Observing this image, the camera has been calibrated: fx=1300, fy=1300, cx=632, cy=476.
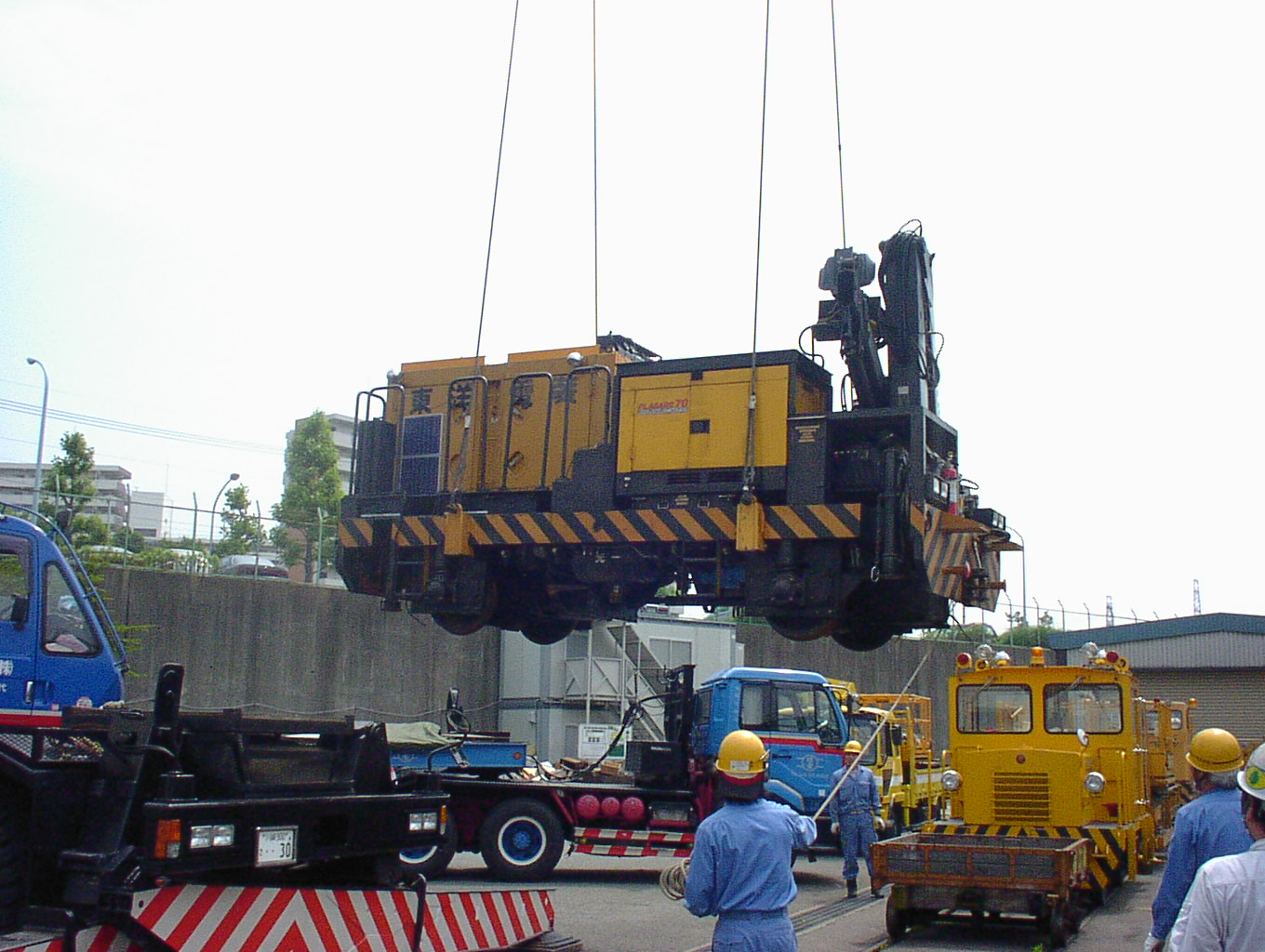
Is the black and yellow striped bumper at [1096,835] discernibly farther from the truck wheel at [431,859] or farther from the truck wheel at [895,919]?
the truck wheel at [431,859]

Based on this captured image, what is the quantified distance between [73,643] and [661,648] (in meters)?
20.6

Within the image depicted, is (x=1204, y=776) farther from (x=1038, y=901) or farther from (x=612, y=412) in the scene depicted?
(x=612, y=412)

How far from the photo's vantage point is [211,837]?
6777mm

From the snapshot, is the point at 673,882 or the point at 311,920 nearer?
the point at 673,882

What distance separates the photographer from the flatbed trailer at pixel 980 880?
1047cm

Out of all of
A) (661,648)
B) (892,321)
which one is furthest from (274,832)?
(661,648)

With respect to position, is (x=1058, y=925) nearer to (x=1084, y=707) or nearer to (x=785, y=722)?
Result: (x=1084, y=707)

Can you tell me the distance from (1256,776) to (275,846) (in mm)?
5324

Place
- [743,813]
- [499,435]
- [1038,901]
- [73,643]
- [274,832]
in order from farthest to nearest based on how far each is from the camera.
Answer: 1. [499,435]
2. [1038,901]
3. [73,643]
4. [274,832]
5. [743,813]

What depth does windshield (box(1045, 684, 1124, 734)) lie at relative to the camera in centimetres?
1353

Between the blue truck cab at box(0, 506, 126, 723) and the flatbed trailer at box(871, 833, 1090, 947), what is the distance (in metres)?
6.36

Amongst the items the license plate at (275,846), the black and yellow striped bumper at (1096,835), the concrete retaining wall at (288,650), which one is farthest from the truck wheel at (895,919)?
the concrete retaining wall at (288,650)

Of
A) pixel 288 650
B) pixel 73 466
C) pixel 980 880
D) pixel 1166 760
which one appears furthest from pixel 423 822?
pixel 73 466

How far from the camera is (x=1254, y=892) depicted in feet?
11.2
